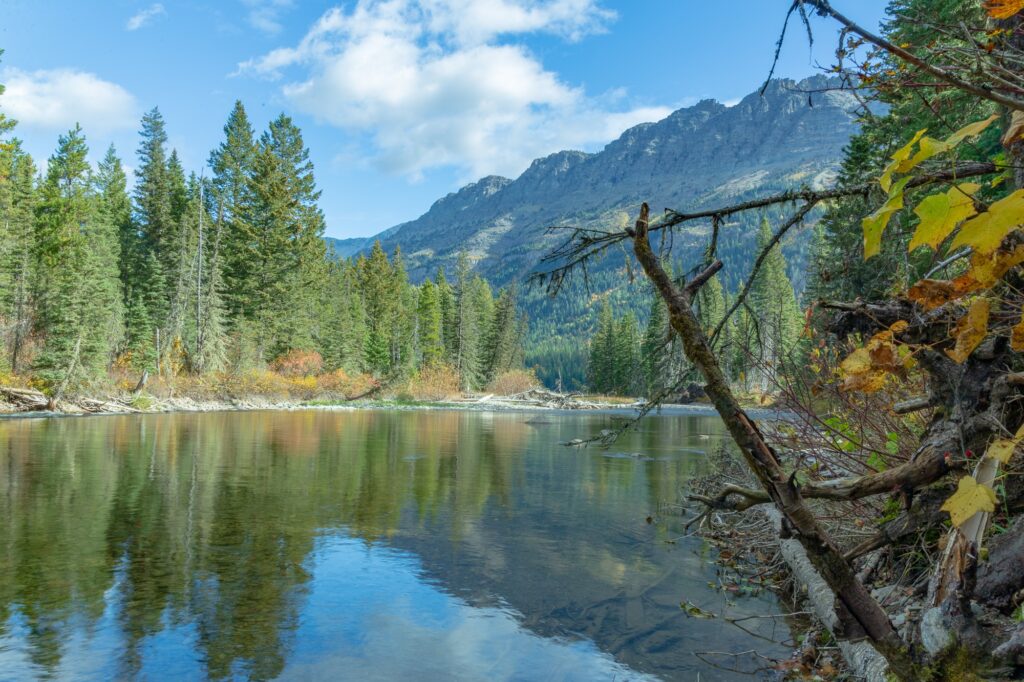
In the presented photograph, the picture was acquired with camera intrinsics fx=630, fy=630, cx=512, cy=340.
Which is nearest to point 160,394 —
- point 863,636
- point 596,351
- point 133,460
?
point 133,460

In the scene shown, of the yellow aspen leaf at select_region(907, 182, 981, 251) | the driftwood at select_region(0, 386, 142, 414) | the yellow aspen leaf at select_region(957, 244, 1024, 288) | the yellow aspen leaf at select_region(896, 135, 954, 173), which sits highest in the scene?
the yellow aspen leaf at select_region(896, 135, 954, 173)

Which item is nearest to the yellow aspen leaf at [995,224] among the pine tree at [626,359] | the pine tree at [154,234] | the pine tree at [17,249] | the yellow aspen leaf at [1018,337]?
the yellow aspen leaf at [1018,337]

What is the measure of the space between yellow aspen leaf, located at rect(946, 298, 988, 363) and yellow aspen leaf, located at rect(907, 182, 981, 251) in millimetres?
568

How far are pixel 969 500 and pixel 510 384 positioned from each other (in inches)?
2774

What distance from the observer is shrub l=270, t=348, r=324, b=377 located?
4778 cm

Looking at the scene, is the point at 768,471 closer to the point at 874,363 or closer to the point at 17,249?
the point at 874,363

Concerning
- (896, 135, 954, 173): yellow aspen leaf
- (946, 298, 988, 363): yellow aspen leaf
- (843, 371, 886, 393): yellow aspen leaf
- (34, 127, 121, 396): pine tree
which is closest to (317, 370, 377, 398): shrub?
(34, 127, 121, 396): pine tree

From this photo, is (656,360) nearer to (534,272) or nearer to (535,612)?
(534,272)

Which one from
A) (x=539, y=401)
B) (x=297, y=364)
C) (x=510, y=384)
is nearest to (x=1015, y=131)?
(x=297, y=364)

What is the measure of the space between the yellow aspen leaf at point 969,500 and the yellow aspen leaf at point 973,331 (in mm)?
346

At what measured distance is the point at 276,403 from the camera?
42.9 metres

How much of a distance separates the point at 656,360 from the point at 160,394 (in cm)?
3928

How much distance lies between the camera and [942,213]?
1.35 metres

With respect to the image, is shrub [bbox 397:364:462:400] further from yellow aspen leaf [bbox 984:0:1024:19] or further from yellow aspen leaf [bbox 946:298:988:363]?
yellow aspen leaf [bbox 984:0:1024:19]
